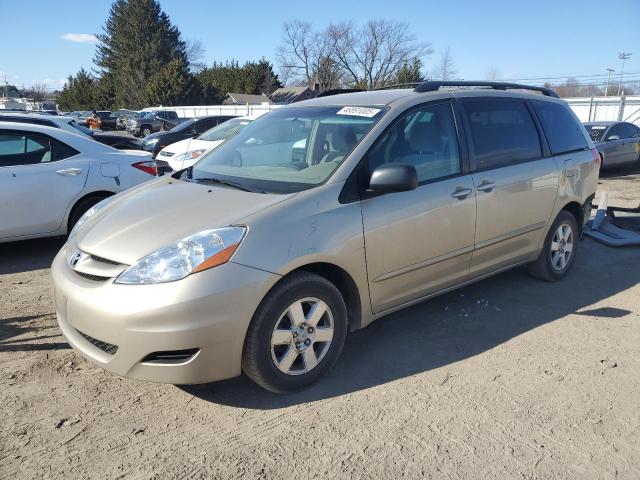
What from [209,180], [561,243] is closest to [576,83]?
[561,243]

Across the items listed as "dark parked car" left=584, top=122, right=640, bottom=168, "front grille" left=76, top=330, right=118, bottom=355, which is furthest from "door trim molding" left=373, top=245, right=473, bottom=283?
"dark parked car" left=584, top=122, right=640, bottom=168

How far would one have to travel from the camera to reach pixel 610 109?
23.1 m

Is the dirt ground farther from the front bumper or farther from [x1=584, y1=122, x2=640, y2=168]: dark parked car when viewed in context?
[x1=584, y1=122, x2=640, y2=168]: dark parked car

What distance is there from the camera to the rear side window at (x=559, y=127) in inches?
196

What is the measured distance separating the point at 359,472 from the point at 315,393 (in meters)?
0.74

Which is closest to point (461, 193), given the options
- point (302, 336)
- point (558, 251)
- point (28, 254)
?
point (302, 336)

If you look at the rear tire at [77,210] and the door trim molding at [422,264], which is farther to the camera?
the rear tire at [77,210]

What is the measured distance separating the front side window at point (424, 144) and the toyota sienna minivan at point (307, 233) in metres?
0.01

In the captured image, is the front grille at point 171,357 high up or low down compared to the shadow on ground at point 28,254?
up

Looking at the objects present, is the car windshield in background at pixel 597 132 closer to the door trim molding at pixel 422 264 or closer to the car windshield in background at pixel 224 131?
the car windshield in background at pixel 224 131

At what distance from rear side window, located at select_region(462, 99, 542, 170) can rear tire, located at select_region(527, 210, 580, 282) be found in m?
0.76

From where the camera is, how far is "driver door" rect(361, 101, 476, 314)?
3500 mm

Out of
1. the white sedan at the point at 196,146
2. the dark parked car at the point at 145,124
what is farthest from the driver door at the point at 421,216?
the dark parked car at the point at 145,124

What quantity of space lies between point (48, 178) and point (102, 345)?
142 inches
